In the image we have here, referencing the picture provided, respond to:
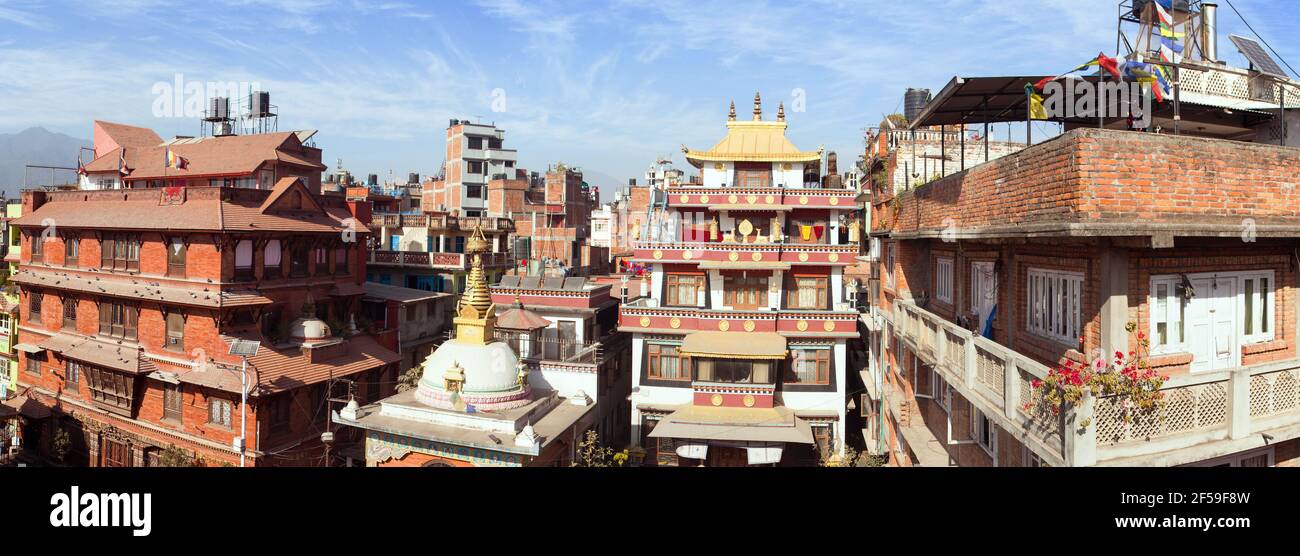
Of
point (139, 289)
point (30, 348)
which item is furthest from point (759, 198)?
point (30, 348)

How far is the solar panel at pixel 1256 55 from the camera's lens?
587 inches

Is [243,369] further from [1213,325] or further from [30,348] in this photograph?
[1213,325]

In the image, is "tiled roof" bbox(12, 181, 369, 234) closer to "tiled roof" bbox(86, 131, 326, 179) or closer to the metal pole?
"tiled roof" bbox(86, 131, 326, 179)

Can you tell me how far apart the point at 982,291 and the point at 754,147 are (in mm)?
19287

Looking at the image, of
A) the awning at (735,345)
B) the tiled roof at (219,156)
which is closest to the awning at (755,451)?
the awning at (735,345)

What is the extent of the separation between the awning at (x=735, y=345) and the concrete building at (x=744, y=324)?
0.18ft

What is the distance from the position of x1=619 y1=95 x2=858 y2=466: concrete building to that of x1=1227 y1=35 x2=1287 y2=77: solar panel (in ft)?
48.6

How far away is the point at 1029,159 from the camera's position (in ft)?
34.1

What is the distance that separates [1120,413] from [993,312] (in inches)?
229

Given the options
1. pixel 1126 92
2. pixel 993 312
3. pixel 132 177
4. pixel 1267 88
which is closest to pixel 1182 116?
pixel 1267 88

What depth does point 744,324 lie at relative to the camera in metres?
28.2

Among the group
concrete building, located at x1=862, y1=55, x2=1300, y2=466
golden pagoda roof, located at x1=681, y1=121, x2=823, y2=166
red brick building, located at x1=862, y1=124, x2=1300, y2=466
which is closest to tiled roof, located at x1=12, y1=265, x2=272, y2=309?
golden pagoda roof, located at x1=681, y1=121, x2=823, y2=166

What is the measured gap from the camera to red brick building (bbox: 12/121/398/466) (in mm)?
26750

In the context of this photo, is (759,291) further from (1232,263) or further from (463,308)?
(1232,263)
